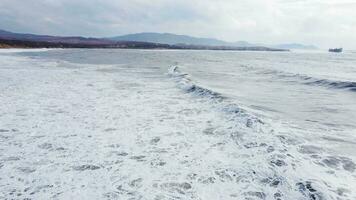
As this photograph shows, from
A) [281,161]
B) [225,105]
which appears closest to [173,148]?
[281,161]

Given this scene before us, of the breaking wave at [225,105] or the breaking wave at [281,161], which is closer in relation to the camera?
the breaking wave at [281,161]

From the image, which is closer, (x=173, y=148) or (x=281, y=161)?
(x=281, y=161)

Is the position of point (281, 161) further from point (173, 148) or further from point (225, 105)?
point (225, 105)

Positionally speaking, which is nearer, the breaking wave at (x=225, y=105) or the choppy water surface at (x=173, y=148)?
the choppy water surface at (x=173, y=148)

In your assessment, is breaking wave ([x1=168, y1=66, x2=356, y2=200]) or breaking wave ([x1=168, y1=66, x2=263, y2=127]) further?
breaking wave ([x1=168, y1=66, x2=263, y2=127])

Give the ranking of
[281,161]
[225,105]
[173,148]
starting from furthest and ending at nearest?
[225,105]
[173,148]
[281,161]

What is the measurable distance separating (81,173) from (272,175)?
13.5ft

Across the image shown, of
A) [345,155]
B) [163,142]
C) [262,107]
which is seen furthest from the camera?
[262,107]

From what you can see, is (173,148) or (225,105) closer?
(173,148)

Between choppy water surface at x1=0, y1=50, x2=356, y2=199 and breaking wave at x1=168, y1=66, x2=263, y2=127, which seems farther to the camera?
breaking wave at x1=168, y1=66, x2=263, y2=127

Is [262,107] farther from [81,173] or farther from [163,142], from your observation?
[81,173]

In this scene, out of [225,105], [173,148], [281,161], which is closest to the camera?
[281,161]

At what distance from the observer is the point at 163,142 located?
30.2 ft

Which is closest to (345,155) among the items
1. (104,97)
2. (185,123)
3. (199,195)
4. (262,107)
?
(199,195)
